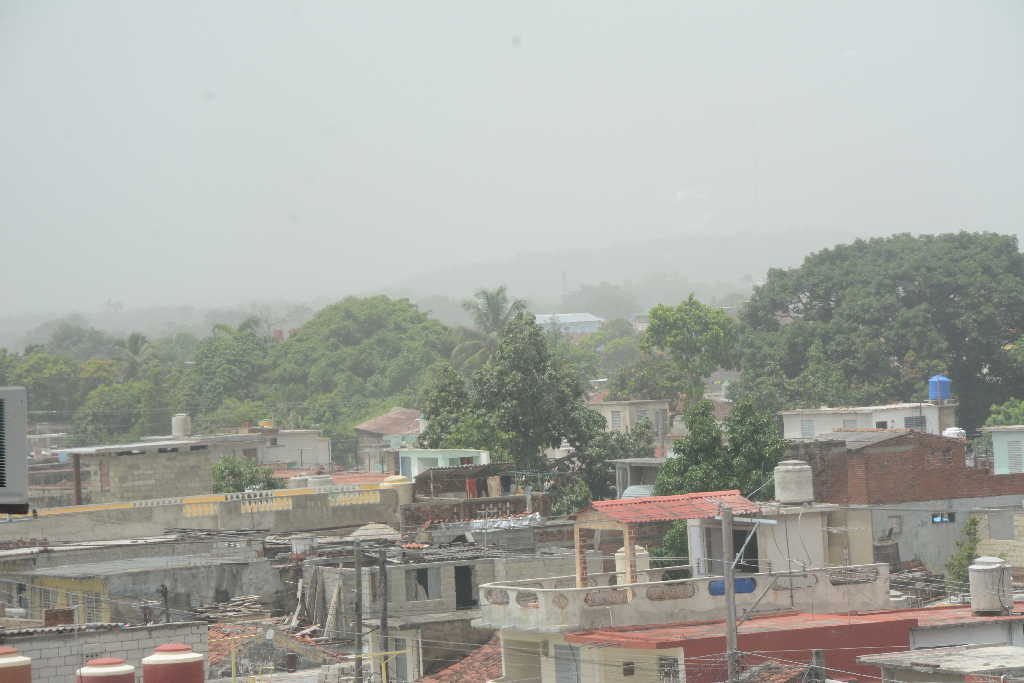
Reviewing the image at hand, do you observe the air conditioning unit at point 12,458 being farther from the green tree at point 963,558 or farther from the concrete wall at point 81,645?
the green tree at point 963,558

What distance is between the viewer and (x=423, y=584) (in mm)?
30531

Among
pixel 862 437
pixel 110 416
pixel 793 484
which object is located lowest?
pixel 793 484

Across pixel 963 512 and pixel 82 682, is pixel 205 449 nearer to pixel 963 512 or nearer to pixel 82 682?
pixel 963 512

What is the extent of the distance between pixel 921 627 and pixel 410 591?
11.1m

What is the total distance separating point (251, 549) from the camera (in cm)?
3484

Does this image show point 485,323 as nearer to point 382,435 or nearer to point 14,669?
point 382,435

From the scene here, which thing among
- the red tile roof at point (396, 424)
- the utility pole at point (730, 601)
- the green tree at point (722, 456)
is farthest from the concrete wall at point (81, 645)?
the red tile roof at point (396, 424)

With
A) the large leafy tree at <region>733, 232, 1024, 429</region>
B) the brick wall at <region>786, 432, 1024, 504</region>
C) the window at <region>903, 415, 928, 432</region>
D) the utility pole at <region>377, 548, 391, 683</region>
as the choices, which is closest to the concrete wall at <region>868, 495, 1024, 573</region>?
the brick wall at <region>786, 432, 1024, 504</region>

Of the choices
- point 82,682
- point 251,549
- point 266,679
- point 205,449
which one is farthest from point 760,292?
point 82,682

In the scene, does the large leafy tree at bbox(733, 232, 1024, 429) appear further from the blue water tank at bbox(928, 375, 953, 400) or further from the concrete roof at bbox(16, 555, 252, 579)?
the concrete roof at bbox(16, 555, 252, 579)

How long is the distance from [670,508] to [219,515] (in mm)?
20581

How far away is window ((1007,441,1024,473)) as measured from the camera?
1769 inches

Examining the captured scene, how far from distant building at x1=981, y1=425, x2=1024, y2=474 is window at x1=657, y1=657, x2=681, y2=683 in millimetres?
26310

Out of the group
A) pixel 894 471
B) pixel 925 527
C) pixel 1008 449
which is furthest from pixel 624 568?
pixel 1008 449
